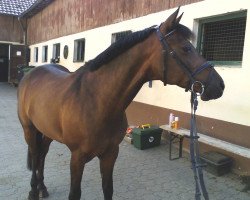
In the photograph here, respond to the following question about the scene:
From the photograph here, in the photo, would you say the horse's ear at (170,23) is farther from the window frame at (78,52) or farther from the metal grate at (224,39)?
the window frame at (78,52)

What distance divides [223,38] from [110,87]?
3667mm

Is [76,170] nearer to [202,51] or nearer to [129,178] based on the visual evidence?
[129,178]

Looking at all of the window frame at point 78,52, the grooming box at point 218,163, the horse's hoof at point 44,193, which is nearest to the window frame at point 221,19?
the grooming box at point 218,163

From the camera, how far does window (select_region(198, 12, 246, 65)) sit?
5020 millimetres

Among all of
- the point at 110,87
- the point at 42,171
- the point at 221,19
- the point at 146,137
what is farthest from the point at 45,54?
the point at 110,87

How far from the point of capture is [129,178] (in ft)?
14.5

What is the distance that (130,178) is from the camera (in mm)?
4434

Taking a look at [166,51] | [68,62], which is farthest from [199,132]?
[68,62]

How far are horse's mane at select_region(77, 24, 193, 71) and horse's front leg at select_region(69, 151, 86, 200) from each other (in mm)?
794

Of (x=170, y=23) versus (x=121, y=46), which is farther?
(x=121, y=46)

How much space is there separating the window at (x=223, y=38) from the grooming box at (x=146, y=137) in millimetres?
1815

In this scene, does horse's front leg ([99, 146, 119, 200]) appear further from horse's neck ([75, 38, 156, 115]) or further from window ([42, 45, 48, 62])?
window ([42, 45, 48, 62])

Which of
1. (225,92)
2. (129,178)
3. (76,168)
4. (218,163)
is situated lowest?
(129,178)

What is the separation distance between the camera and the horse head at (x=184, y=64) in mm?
2047
